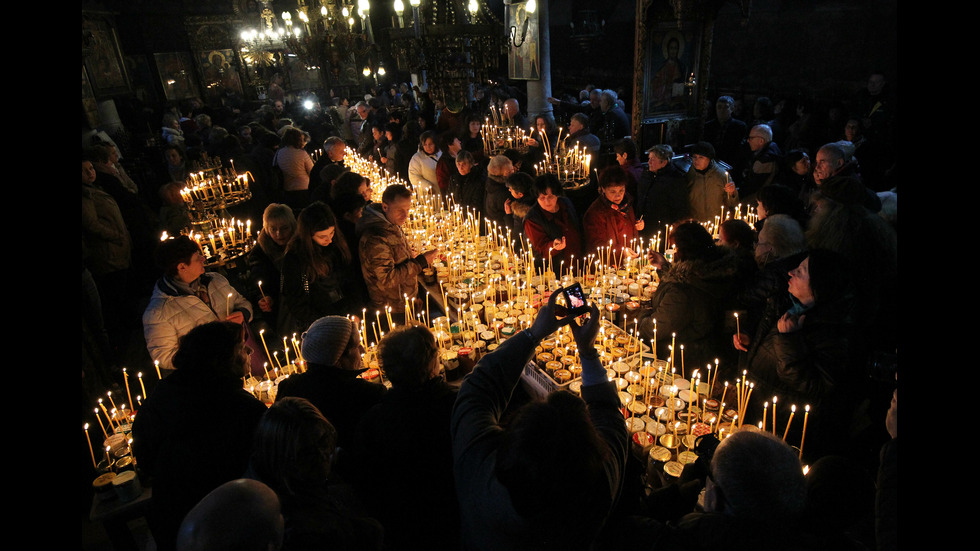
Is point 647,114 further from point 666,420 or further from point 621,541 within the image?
point 621,541

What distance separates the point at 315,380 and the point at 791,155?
6.28 metres

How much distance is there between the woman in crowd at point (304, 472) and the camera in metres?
1.77

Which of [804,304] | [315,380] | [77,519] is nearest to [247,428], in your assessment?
[315,380]

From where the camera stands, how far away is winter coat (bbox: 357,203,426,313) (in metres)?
4.22

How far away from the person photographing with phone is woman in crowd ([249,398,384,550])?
44 cm

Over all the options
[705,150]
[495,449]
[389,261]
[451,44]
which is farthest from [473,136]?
[495,449]

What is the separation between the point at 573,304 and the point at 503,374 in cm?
45

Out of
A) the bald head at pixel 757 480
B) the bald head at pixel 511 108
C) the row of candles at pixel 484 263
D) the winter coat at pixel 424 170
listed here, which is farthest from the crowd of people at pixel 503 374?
the bald head at pixel 511 108

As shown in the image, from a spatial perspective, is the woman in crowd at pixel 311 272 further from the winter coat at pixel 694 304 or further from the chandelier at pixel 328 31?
the chandelier at pixel 328 31

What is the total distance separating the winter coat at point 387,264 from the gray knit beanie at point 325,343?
1603 mm

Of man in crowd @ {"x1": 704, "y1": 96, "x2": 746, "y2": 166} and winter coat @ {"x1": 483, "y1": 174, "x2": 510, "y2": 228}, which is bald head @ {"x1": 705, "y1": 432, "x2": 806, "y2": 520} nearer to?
winter coat @ {"x1": 483, "y1": 174, "x2": 510, "y2": 228}

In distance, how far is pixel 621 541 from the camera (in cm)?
153

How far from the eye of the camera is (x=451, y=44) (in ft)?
15.2

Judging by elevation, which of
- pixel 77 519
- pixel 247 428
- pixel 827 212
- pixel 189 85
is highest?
pixel 189 85
